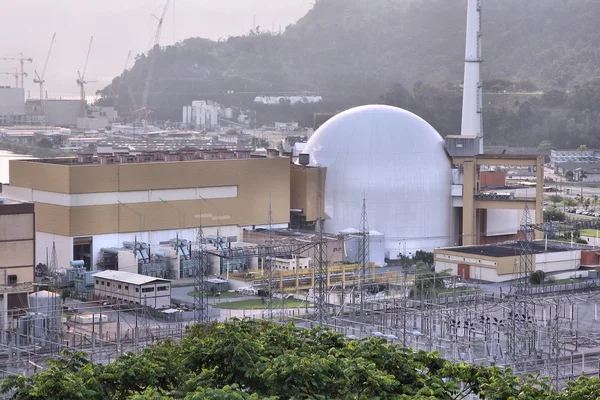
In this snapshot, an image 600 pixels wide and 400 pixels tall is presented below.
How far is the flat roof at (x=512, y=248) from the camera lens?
1104 inches

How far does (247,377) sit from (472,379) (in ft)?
7.04

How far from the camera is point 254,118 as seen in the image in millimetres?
93312

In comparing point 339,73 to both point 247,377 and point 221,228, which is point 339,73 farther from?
point 247,377

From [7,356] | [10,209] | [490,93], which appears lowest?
[7,356]

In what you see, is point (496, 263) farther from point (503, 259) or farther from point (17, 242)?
point (17, 242)

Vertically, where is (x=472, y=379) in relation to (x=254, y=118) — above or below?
below

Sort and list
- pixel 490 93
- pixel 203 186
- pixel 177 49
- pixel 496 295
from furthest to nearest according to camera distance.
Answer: pixel 177 49, pixel 490 93, pixel 203 186, pixel 496 295

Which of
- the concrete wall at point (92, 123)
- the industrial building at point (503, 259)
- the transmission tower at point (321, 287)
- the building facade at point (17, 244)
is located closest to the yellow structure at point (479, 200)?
the industrial building at point (503, 259)

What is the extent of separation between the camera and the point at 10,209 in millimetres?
22469

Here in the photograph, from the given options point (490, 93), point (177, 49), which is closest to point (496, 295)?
point (490, 93)

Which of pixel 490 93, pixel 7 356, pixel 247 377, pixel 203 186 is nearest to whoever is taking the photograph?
pixel 247 377

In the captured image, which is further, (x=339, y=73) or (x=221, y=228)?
(x=339, y=73)

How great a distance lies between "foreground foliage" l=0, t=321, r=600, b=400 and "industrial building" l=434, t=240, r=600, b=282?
14.3 meters

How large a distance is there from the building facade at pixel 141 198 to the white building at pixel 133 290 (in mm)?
3000
